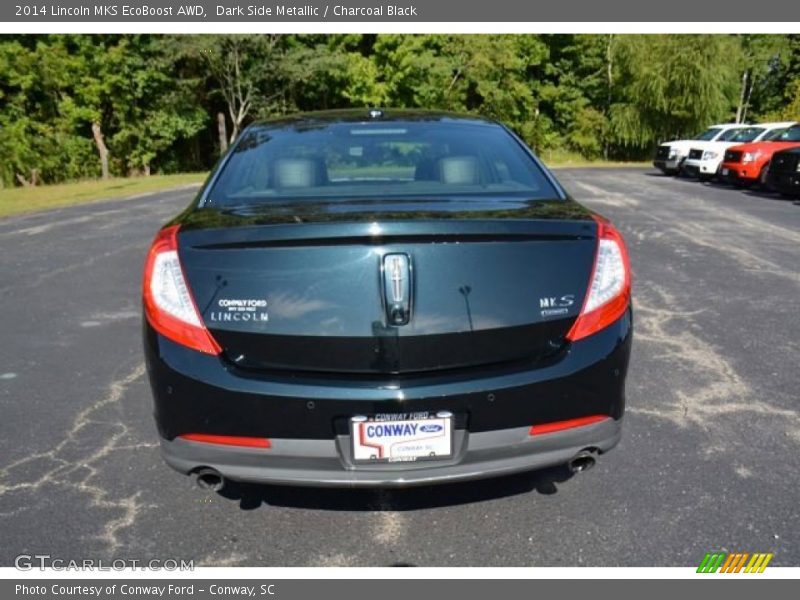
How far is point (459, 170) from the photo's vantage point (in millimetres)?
3025

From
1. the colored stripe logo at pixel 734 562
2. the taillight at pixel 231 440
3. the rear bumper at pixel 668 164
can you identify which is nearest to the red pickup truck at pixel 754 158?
the rear bumper at pixel 668 164

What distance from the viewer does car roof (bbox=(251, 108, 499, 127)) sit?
3400 mm

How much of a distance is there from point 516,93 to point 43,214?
32362mm

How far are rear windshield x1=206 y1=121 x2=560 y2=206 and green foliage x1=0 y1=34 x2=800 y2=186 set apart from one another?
2773cm

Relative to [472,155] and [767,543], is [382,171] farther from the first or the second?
[767,543]

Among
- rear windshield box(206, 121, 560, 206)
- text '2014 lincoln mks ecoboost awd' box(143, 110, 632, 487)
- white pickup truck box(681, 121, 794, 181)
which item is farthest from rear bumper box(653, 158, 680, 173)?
text '2014 lincoln mks ecoboost awd' box(143, 110, 632, 487)

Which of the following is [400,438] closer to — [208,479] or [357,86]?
[208,479]

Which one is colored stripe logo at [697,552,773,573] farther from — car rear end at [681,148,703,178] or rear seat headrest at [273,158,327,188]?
car rear end at [681,148,703,178]

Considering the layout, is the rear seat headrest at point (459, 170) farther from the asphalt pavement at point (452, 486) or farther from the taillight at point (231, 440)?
the taillight at point (231, 440)

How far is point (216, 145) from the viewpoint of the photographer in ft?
130

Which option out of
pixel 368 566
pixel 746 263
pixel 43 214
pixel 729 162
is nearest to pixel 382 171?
pixel 368 566

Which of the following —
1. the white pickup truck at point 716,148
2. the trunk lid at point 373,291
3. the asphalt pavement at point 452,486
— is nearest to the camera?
the trunk lid at point 373,291

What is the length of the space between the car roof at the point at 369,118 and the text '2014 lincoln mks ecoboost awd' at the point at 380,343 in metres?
1.26

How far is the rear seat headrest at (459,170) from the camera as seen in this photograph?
2.98 m
